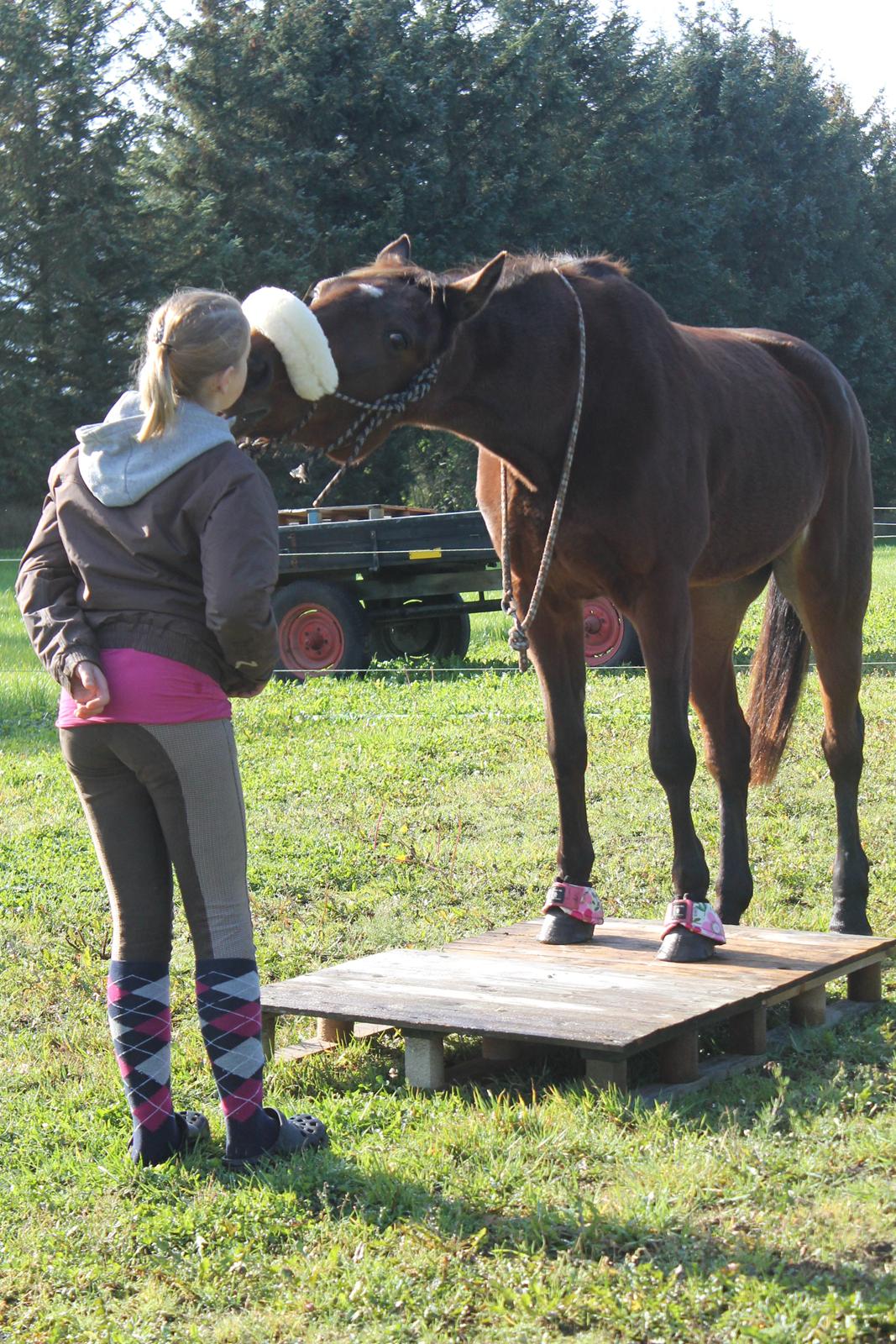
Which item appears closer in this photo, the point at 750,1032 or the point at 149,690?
the point at 149,690

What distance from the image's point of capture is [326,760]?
30.0 feet

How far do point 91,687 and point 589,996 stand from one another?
1.76 metres

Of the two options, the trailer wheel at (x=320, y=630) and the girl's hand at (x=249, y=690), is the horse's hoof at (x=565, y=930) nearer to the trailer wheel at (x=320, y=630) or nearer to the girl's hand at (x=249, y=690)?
the girl's hand at (x=249, y=690)

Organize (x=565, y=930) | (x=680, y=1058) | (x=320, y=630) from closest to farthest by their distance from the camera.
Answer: (x=680, y=1058) < (x=565, y=930) < (x=320, y=630)

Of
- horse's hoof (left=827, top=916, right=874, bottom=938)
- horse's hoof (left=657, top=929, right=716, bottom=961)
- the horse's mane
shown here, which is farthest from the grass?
the horse's mane

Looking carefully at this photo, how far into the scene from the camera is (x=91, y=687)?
10.9 ft

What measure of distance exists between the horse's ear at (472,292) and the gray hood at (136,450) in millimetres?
1150

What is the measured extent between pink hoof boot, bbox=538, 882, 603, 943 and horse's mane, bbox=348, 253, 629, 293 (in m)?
2.07

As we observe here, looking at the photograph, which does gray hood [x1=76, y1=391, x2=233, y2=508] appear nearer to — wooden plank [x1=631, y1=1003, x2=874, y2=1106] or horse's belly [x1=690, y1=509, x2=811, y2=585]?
wooden plank [x1=631, y1=1003, x2=874, y2=1106]

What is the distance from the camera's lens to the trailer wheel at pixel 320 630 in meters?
13.1

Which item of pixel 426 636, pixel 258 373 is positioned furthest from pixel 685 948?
pixel 426 636

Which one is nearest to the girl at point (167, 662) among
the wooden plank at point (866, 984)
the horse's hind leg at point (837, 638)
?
the wooden plank at point (866, 984)

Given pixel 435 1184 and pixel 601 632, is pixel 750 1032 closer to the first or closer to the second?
pixel 435 1184

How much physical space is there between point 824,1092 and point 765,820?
3527 mm
